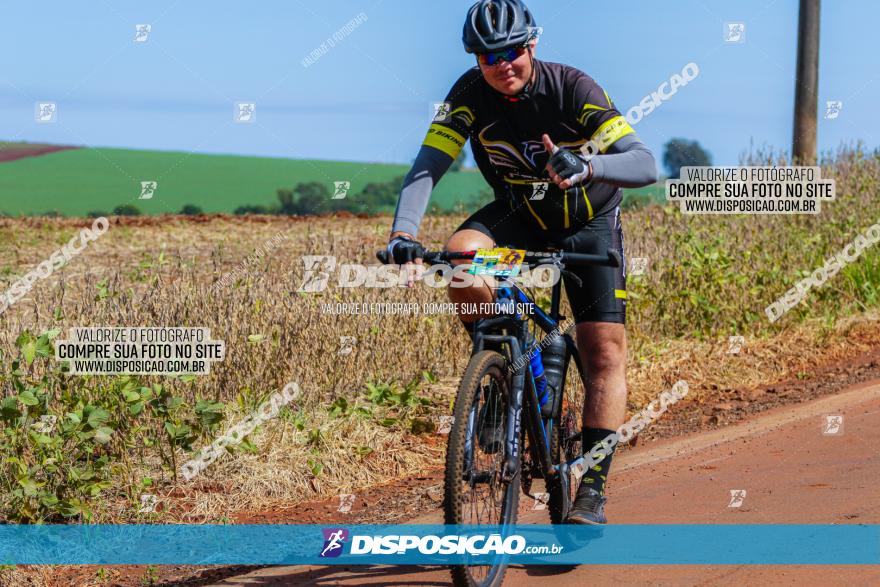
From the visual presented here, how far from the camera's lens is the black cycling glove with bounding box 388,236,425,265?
15.8 ft

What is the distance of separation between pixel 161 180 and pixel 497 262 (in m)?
23.8

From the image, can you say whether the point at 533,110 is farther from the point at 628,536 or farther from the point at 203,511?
the point at 203,511

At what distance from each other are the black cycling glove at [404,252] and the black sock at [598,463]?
1505mm

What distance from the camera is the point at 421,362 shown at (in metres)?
9.34

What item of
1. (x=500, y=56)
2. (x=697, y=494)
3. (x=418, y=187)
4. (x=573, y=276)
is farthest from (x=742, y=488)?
(x=500, y=56)

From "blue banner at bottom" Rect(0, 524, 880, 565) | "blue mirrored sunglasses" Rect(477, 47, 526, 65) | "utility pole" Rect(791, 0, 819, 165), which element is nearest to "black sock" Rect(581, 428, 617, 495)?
"blue banner at bottom" Rect(0, 524, 880, 565)

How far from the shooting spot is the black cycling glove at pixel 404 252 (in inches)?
189

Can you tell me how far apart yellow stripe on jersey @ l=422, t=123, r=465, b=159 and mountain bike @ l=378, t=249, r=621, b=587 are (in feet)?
2.34

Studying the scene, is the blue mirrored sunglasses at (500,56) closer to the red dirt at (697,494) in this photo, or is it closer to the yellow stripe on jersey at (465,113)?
the yellow stripe on jersey at (465,113)

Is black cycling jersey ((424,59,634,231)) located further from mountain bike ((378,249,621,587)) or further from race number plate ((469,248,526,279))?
race number plate ((469,248,526,279))

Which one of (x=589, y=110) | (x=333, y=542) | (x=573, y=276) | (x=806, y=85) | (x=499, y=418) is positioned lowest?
(x=333, y=542)

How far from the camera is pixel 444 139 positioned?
17.9ft

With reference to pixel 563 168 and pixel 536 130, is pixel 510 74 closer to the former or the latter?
pixel 536 130

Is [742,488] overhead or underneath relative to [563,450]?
underneath
